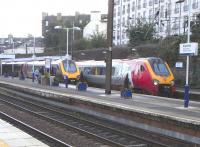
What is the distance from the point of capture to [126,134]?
17.2 m

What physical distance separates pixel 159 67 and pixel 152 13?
178 feet

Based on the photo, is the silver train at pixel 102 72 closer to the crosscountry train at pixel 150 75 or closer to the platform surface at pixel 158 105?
the crosscountry train at pixel 150 75

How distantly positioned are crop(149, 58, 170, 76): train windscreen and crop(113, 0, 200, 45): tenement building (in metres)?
33.4

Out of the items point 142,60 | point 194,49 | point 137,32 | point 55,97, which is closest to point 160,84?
point 142,60

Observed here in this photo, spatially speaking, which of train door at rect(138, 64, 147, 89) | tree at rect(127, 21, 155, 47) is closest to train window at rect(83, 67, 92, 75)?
train door at rect(138, 64, 147, 89)

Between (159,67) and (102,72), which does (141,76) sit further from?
(102,72)

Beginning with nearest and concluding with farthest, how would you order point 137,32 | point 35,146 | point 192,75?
1. point 35,146
2. point 192,75
3. point 137,32

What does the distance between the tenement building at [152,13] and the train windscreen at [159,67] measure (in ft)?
109

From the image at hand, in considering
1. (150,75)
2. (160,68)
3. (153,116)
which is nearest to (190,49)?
(153,116)

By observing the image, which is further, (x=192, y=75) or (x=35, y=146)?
(x=192, y=75)

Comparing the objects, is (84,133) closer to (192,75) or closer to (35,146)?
(35,146)

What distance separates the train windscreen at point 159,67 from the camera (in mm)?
32781

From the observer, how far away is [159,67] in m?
33.2

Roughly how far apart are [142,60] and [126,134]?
16.9 metres
